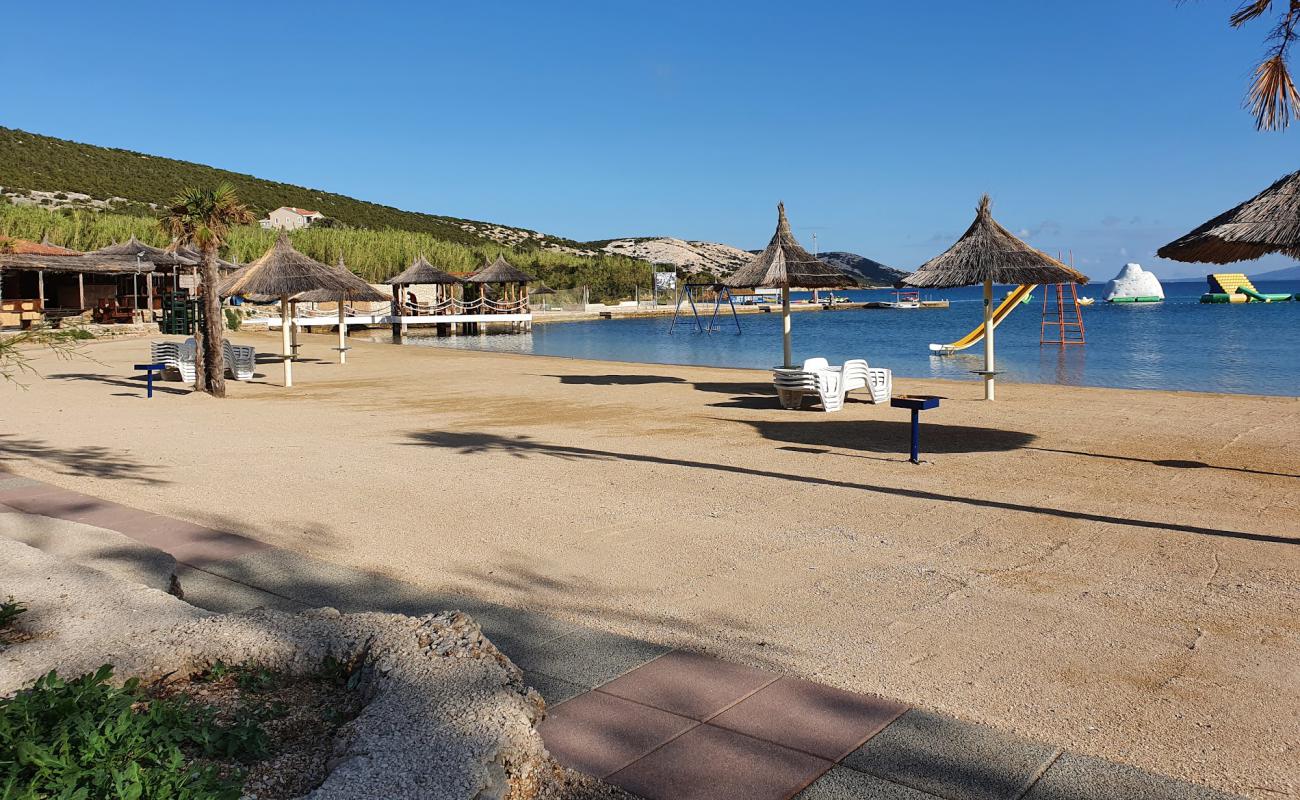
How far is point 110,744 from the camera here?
106 inches

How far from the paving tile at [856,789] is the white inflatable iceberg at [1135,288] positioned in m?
105

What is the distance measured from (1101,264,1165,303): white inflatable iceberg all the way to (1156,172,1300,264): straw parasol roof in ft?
325

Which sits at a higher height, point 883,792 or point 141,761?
point 141,761

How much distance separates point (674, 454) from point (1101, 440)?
4.30 metres

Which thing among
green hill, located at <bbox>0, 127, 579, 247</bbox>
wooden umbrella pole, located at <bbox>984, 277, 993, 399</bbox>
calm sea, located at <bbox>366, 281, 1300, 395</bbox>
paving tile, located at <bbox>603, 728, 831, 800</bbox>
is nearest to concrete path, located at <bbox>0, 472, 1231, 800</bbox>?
paving tile, located at <bbox>603, 728, 831, 800</bbox>

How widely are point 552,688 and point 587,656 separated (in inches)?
13.6

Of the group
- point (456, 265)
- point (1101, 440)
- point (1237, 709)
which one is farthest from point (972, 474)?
point (456, 265)

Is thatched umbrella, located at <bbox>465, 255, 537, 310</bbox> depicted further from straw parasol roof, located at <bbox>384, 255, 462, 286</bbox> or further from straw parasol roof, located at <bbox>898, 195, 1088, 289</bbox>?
straw parasol roof, located at <bbox>898, 195, 1088, 289</bbox>

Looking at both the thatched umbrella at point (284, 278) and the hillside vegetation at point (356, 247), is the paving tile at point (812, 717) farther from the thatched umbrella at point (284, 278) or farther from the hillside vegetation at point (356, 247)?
the thatched umbrella at point (284, 278)

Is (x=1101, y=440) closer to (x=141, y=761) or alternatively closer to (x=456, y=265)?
(x=141, y=761)

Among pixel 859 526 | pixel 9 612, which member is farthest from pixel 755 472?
pixel 9 612

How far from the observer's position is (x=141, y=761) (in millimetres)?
2689

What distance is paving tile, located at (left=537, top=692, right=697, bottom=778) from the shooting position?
3021mm

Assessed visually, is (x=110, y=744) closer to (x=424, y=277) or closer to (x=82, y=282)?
(x=82, y=282)
